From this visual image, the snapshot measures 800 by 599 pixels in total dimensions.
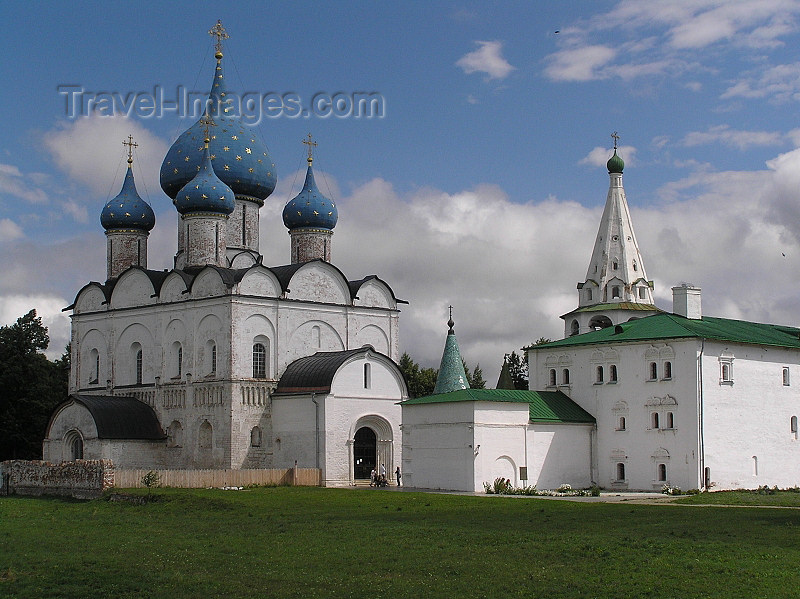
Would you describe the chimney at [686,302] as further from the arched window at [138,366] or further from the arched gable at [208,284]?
the arched window at [138,366]

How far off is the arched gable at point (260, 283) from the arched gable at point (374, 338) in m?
3.92

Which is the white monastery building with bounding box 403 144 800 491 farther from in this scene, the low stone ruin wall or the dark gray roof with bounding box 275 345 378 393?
the low stone ruin wall

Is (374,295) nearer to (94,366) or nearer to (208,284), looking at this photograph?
(208,284)

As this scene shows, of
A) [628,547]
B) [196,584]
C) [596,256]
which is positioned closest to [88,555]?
[196,584]

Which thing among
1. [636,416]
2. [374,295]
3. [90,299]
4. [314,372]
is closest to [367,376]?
[314,372]

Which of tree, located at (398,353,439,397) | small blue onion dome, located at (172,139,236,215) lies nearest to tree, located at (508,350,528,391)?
tree, located at (398,353,439,397)

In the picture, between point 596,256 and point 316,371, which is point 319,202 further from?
point 596,256

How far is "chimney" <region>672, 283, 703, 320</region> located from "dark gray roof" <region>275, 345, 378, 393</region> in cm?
997

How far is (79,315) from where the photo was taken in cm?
4431

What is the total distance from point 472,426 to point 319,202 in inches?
568

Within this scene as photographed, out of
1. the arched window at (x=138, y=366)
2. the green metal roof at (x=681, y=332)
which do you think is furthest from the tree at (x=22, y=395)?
the green metal roof at (x=681, y=332)

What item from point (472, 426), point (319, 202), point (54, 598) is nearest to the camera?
point (54, 598)

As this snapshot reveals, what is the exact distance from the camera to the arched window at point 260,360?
39.0 metres

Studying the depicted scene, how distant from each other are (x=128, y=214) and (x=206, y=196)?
18.7 feet
